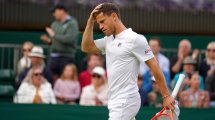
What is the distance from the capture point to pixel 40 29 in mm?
21078

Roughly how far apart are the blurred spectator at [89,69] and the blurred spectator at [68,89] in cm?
40

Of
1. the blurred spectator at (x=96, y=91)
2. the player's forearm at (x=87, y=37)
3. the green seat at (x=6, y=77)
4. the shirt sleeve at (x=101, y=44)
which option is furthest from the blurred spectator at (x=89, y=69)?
Answer: the shirt sleeve at (x=101, y=44)

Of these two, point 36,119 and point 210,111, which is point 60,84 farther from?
point 210,111

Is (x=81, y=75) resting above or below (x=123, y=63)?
below

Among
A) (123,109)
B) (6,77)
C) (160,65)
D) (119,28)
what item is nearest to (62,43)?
(6,77)

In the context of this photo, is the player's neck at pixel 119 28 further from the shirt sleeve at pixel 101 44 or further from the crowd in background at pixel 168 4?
the crowd in background at pixel 168 4

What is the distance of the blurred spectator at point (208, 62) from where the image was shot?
53.6 ft

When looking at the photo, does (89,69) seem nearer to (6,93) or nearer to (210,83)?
(6,93)

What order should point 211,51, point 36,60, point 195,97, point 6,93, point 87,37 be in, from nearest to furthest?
point 87,37 < point 195,97 < point 6,93 < point 36,60 < point 211,51

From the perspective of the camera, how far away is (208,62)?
650 inches

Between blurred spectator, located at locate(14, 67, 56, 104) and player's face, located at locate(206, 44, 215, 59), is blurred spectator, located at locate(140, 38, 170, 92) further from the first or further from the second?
blurred spectator, located at locate(14, 67, 56, 104)

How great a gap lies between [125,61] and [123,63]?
0.10 feet

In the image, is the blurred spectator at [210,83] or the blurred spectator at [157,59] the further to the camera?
the blurred spectator at [157,59]

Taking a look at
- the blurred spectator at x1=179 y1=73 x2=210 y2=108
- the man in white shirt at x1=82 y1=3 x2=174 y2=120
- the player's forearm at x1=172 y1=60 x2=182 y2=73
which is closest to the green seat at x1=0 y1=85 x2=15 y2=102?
the blurred spectator at x1=179 y1=73 x2=210 y2=108
